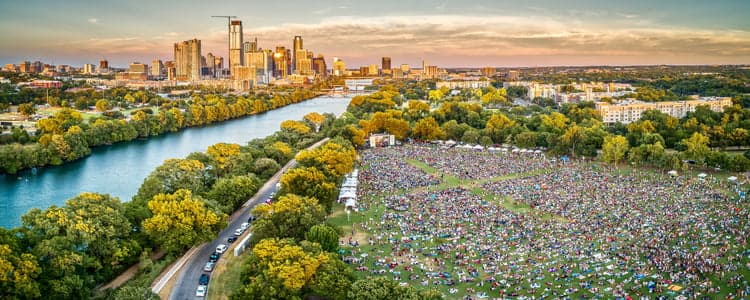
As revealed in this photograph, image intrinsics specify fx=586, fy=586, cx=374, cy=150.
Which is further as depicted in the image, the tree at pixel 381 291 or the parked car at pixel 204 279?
the parked car at pixel 204 279

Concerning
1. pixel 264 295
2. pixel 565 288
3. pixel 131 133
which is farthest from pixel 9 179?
pixel 565 288

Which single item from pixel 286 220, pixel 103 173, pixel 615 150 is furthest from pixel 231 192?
pixel 615 150

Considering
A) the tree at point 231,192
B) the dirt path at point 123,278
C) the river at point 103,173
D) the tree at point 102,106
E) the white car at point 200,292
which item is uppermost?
the tree at point 102,106

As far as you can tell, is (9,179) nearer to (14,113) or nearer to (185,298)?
(185,298)

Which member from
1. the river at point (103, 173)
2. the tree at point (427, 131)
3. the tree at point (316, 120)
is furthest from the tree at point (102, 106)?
the tree at point (427, 131)

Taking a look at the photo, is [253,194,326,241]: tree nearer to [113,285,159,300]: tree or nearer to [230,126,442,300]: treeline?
[230,126,442,300]: treeline

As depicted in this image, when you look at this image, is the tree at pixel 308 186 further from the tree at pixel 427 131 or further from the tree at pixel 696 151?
the tree at pixel 427 131

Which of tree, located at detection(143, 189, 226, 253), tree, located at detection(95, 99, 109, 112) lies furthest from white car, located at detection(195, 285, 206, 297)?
tree, located at detection(95, 99, 109, 112)
